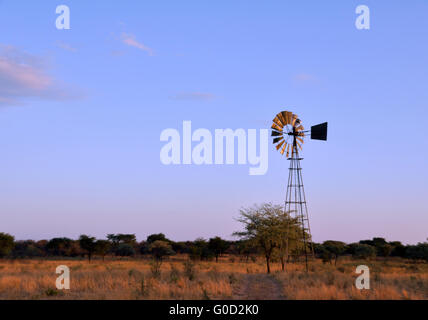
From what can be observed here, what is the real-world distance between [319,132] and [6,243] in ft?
173

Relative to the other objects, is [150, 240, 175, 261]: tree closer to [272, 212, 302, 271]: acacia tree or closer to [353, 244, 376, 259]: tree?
[353, 244, 376, 259]: tree

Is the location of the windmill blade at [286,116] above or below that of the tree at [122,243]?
above

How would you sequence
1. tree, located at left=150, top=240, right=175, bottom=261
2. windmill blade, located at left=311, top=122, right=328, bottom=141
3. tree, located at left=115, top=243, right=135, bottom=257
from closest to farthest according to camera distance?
windmill blade, located at left=311, top=122, right=328, bottom=141, tree, located at left=150, top=240, right=175, bottom=261, tree, located at left=115, top=243, right=135, bottom=257

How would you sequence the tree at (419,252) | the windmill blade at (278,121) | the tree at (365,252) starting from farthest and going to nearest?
the tree at (365,252) < the tree at (419,252) < the windmill blade at (278,121)

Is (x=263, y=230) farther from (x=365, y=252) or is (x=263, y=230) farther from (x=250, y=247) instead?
(x=365, y=252)

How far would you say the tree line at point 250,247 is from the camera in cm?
4197

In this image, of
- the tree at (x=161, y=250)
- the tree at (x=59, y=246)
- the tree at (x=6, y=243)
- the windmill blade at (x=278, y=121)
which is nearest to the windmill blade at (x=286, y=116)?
the windmill blade at (x=278, y=121)

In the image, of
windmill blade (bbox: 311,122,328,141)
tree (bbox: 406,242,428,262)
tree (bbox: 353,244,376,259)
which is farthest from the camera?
tree (bbox: 353,244,376,259)

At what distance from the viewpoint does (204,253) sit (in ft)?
240

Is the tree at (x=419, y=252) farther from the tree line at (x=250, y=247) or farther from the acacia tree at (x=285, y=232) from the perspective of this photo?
the acacia tree at (x=285, y=232)

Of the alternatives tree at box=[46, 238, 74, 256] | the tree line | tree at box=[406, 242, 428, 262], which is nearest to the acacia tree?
the tree line

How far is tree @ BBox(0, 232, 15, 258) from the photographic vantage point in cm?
6600
